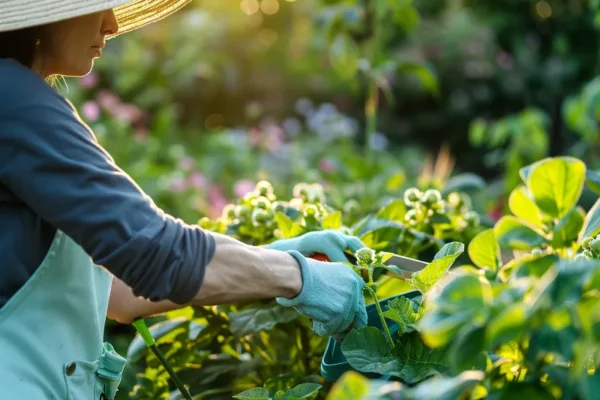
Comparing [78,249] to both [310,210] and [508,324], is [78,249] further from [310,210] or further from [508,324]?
[508,324]

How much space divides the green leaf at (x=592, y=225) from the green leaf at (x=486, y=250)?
0.48ft

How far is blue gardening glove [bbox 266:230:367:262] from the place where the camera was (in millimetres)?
1541

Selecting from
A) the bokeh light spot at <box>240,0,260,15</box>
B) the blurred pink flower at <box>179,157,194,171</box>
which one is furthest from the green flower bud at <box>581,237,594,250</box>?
the bokeh light spot at <box>240,0,260,15</box>

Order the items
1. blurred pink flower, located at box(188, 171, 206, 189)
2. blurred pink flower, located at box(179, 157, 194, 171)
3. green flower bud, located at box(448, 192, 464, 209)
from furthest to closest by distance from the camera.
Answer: blurred pink flower, located at box(179, 157, 194, 171), blurred pink flower, located at box(188, 171, 206, 189), green flower bud, located at box(448, 192, 464, 209)

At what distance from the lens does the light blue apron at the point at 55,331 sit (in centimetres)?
137

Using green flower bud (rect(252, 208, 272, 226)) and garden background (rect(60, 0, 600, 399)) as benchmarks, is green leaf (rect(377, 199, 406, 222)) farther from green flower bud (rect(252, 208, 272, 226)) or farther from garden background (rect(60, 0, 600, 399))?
garden background (rect(60, 0, 600, 399))

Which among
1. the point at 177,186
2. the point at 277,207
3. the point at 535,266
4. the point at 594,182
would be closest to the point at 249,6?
the point at 177,186

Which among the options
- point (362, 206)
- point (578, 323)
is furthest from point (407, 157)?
point (578, 323)

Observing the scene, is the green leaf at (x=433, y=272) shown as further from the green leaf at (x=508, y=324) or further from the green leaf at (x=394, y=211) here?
the green leaf at (x=394, y=211)

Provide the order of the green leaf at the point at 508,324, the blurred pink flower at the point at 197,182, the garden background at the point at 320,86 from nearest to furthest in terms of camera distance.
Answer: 1. the green leaf at the point at 508,324
2. the blurred pink flower at the point at 197,182
3. the garden background at the point at 320,86

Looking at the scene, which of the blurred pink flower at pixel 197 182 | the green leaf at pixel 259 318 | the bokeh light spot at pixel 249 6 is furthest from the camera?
the bokeh light spot at pixel 249 6

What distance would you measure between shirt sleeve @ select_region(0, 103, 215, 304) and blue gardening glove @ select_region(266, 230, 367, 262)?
0.36 metres

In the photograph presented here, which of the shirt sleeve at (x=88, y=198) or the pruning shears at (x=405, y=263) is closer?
the shirt sleeve at (x=88, y=198)

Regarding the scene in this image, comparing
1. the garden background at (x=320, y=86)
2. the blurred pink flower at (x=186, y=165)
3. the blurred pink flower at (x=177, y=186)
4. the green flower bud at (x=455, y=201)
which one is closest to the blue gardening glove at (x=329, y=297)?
the green flower bud at (x=455, y=201)
